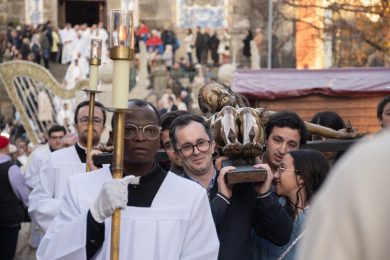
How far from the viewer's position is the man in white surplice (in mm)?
4484

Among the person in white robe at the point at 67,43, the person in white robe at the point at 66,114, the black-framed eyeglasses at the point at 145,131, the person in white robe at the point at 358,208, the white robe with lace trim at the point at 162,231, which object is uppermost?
the person in white robe at the point at 67,43

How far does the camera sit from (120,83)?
392cm

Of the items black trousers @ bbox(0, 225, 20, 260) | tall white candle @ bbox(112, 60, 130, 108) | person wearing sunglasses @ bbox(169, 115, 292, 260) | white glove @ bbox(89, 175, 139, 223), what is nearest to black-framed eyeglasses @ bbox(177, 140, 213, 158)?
person wearing sunglasses @ bbox(169, 115, 292, 260)

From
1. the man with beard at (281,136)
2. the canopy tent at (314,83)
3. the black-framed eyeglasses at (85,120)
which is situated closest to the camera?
the man with beard at (281,136)

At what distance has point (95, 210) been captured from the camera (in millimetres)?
4242

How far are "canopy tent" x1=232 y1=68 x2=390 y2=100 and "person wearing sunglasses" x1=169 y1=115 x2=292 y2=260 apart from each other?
7870 mm

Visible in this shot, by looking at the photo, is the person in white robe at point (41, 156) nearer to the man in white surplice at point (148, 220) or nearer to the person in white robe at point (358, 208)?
the man in white surplice at point (148, 220)

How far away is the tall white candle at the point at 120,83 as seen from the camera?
12.9ft

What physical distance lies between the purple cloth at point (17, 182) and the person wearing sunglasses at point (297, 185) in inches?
235

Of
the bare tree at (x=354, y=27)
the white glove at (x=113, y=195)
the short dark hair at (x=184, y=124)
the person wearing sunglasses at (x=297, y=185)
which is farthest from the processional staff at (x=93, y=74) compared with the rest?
the bare tree at (x=354, y=27)

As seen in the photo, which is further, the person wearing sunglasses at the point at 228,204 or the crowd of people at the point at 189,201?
the person wearing sunglasses at the point at 228,204

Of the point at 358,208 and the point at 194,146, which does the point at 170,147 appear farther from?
the point at 358,208

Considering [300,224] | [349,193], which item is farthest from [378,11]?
[349,193]

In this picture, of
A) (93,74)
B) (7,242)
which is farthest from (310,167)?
(7,242)
